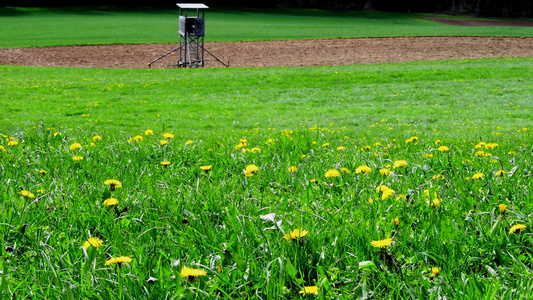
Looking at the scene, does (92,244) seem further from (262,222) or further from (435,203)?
(435,203)

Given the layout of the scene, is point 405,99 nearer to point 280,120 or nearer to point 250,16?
point 280,120

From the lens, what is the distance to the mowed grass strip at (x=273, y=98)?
35.8 feet

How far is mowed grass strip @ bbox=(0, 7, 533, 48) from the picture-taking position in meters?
35.1

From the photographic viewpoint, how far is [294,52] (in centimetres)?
2822

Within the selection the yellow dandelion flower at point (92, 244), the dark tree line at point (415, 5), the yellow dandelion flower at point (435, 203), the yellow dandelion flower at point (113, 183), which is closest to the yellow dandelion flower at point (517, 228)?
the yellow dandelion flower at point (435, 203)

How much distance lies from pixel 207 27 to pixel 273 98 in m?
30.3

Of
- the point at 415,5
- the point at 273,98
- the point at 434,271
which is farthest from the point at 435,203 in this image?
the point at 415,5

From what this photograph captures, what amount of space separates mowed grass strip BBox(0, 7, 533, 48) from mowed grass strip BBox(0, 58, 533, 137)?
15.1 metres

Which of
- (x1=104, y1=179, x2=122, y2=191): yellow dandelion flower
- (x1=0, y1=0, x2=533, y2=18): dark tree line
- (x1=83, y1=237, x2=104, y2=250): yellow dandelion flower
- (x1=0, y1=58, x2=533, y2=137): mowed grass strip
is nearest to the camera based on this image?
(x1=83, y1=237, x2=104, y2=250): yellow dandelion flower

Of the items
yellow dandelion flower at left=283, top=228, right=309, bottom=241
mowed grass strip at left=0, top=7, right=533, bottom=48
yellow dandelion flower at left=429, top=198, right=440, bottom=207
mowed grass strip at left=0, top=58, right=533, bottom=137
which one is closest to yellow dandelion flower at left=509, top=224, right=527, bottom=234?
yellow dandelion flower at left=429, top=198, right=440, bottom=207

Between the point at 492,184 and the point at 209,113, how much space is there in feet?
31.3

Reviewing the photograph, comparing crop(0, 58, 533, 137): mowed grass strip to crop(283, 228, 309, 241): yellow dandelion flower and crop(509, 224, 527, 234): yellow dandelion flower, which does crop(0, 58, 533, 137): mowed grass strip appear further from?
crop(509, 224, 527, 234): yellow dandelion flower

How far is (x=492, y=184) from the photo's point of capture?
3.19m

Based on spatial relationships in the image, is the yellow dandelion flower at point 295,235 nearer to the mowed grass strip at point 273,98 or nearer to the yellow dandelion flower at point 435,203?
the yellow dandelion flower at point 435,203
